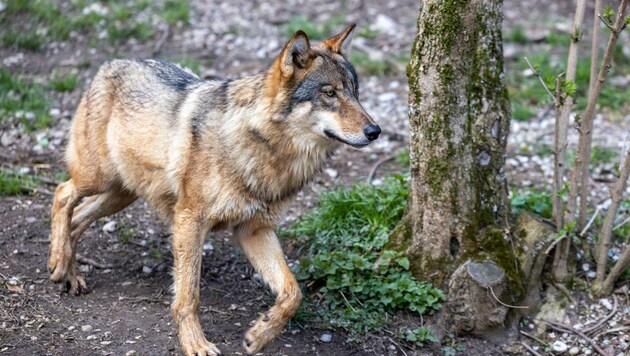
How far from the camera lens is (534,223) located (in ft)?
18.4

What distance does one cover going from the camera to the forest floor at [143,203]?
202 inches

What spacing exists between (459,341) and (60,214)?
3.06 meters

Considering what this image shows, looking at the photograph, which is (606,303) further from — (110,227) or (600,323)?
(110,227)

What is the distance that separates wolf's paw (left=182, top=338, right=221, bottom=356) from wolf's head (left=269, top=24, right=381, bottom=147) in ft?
4.76

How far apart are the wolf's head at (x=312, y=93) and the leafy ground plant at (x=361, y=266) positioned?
4.34 feet

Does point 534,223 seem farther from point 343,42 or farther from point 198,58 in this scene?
point 198,58

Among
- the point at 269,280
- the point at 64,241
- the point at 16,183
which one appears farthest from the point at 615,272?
the point at 16,183

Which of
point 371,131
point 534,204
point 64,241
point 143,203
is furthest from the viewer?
point 143,203

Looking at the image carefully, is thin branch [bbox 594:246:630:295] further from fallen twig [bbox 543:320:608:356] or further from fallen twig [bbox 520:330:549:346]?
fallen twig [bbox 520:330:549:346]

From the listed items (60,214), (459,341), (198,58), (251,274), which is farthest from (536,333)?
(198,58)

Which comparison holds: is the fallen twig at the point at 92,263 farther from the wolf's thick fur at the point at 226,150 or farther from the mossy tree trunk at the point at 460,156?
the mossy tree trunk at the point at 460,156

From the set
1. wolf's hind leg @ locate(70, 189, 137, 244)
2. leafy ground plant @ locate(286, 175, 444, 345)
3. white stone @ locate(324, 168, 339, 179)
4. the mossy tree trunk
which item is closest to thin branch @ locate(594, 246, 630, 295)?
the mossy tree trunk

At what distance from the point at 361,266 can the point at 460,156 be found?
42.8 inches

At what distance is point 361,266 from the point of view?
5.54 meters
